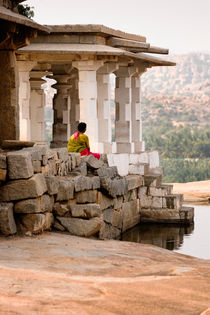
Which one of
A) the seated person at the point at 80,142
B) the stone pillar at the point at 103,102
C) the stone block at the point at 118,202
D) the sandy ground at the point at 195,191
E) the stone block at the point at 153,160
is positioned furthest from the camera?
the sandy ground at the point at 195,191

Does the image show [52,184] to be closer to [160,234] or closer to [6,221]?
[6,221]

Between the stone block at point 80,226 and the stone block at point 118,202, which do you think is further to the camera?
the stone block at point 118,202

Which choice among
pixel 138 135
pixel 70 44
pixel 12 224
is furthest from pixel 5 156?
pixel 138 135

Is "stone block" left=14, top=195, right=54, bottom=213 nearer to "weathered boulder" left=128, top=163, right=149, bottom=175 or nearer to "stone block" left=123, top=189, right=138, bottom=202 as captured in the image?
"stone block" left=123, top=189, right=138, bottom=202

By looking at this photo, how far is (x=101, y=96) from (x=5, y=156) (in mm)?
7178

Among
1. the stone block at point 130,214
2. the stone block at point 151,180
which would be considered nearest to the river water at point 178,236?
the stone block at point 130,214

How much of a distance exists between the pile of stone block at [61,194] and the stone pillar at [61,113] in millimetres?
5531

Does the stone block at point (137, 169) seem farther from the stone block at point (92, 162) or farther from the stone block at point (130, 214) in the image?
the stone block at point (92, 162)

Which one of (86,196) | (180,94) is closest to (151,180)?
(86,196)

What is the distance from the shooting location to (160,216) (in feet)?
47.8

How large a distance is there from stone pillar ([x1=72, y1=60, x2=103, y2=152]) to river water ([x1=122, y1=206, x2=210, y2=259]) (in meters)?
2.21

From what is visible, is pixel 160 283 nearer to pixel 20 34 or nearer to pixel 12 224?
pixel 12 224

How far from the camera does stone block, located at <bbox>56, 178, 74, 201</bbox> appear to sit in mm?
9391

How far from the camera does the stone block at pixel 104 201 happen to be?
11.3 metres
